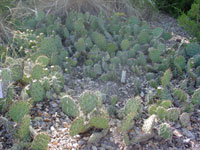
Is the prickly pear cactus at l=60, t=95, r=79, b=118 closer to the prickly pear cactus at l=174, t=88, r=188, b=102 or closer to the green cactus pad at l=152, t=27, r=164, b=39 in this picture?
the prickly pear cactus at l=174, t=88, r=188, b=102

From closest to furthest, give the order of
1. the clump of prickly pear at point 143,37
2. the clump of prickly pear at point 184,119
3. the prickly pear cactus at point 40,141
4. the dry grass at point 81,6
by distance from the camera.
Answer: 1. the prickly pear cactus at point 40,141
2. the clump of prickly pear at point 184,119
3. the clump of prickly pear at point 143,37
4. the dry grass at point 81,6

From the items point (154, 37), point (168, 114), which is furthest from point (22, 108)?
point (154, 37)

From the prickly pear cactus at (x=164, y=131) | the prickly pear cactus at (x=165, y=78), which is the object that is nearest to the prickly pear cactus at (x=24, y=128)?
the prickly pear cactus at (x=164, y=131)

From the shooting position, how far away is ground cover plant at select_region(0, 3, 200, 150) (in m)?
2.24

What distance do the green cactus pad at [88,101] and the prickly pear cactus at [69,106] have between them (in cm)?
8

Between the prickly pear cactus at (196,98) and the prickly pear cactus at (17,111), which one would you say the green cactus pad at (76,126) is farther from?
the prickly pear cactus at (196,98)

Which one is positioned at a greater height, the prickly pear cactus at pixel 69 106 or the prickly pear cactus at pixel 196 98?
the prickly pear cactus at pixel 196 98

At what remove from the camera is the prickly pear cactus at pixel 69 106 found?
7.97ft

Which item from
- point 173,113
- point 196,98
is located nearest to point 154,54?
point 196,98

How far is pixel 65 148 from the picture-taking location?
2211 mm

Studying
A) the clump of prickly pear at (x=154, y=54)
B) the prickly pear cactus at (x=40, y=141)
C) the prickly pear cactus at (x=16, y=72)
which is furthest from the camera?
the clump of prickly pear at (x=154, y=54)

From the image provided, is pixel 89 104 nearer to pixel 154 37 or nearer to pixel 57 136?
pixel 57 136

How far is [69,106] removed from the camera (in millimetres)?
2438

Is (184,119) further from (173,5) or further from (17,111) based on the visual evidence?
(173,5)
